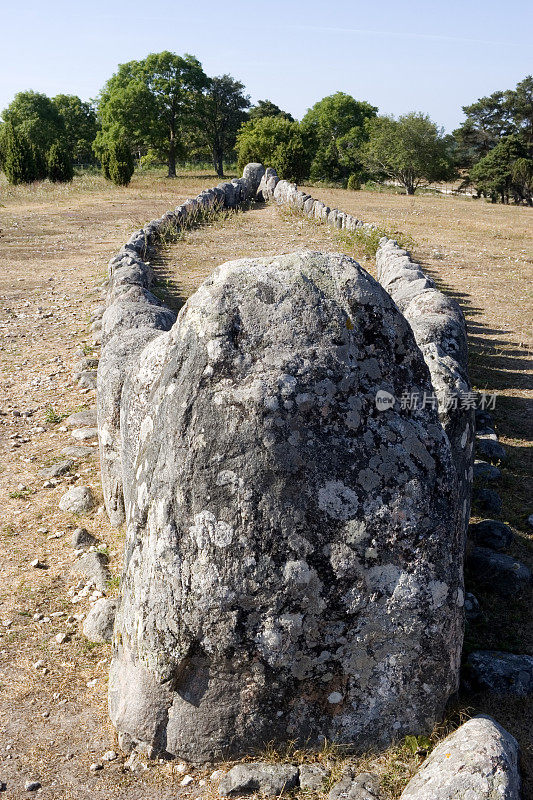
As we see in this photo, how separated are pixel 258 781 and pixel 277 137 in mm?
36145

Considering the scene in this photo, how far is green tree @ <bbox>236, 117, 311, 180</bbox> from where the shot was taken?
33375mm

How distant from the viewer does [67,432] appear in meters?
7.69

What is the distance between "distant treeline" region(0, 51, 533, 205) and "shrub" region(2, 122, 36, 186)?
0.05 m

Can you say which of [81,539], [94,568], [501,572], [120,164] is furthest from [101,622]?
[120,164]

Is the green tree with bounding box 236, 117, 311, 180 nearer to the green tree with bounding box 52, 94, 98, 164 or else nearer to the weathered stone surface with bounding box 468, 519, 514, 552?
the weathered stone surface with bounding box 468, 519, 514, 552

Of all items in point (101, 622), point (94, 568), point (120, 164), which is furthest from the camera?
point (120, 164)

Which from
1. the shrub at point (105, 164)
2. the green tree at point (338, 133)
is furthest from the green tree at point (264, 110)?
the shrub at point (105, 164)

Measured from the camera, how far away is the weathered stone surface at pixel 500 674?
386cm

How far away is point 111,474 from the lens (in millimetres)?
5676

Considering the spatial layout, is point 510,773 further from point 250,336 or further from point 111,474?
point 111,474

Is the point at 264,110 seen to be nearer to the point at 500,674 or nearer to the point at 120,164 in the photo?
the point at 120,164

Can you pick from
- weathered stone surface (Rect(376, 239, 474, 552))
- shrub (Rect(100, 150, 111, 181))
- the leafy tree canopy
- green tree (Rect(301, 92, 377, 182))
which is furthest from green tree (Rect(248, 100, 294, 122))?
weathered stone surface (Rect(376, 239, 474, 552))

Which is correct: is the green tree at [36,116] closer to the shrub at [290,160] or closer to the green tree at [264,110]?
the green tree at [264,110]

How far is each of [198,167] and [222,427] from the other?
64.4 m
